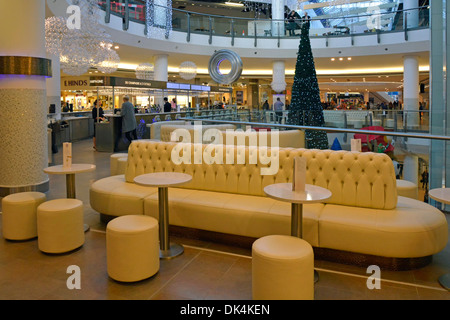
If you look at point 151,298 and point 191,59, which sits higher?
point 191,59

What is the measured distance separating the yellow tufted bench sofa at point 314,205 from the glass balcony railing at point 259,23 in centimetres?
1027

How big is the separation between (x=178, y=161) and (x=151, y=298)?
2.14 metres

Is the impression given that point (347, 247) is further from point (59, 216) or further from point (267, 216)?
point (59, 216)

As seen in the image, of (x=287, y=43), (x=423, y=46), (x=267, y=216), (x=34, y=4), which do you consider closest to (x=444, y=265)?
(x=267, y=216)

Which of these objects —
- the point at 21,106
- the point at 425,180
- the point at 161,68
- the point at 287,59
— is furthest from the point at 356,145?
the point at 287,59

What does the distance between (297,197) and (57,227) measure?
235cm

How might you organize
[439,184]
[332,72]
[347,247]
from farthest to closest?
1. [332,72]
2. [439,184]
3. [347,247]

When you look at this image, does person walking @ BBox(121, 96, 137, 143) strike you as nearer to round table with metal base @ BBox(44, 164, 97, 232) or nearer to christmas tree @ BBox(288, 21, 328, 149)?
christmas tree @ BBox(288, 21, 328, 149)

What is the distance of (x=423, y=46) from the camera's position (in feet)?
51.7

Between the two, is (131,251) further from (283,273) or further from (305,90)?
(305,90)

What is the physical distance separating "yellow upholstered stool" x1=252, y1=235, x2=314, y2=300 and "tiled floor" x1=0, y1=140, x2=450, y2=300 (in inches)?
14.5

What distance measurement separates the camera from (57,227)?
144 inches

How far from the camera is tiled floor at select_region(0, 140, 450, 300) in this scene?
2910 millimetres

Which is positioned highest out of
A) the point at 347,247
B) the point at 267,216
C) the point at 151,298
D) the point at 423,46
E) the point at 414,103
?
the point at 423,46
